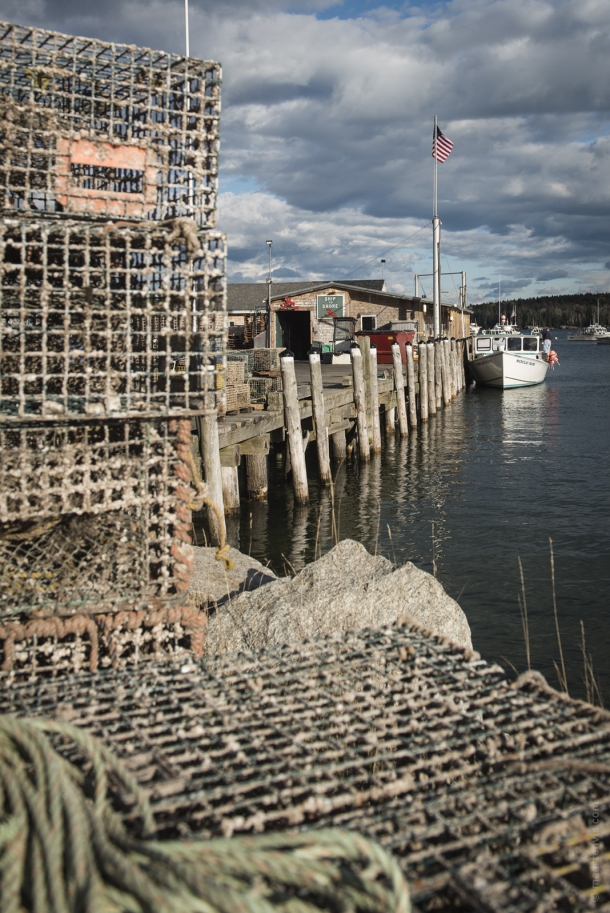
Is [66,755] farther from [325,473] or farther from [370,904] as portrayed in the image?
[325,473]

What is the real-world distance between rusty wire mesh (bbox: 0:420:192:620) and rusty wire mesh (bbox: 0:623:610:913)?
2.93 feet

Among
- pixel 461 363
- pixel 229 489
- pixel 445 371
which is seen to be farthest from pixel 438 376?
pixel 229 489

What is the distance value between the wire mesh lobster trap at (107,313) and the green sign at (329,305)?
1316 inches

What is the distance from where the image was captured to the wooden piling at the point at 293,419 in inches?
539

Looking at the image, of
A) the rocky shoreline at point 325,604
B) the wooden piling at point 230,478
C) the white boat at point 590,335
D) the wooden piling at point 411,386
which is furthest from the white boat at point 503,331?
the white boat at point 590,335

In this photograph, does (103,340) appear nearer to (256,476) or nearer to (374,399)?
(256,476)

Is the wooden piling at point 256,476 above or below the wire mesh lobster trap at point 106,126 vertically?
below

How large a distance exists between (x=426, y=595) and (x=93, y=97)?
4035 mm

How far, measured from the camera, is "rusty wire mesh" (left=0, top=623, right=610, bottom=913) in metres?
2.04

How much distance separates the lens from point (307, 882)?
1710 millimetres

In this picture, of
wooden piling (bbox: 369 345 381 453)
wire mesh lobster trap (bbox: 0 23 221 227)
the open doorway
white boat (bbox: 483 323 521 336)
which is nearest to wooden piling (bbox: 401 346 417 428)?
wooden piling (bbox: 369 345 381 453)

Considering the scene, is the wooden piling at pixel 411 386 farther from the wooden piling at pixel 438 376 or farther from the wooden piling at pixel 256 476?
the wooden piling at pixel 256 476

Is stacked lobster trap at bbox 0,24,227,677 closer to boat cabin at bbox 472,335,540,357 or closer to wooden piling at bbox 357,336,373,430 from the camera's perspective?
wooden piling at bbox 357,336,373,430

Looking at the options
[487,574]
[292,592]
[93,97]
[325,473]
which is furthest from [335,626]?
[325,473]
